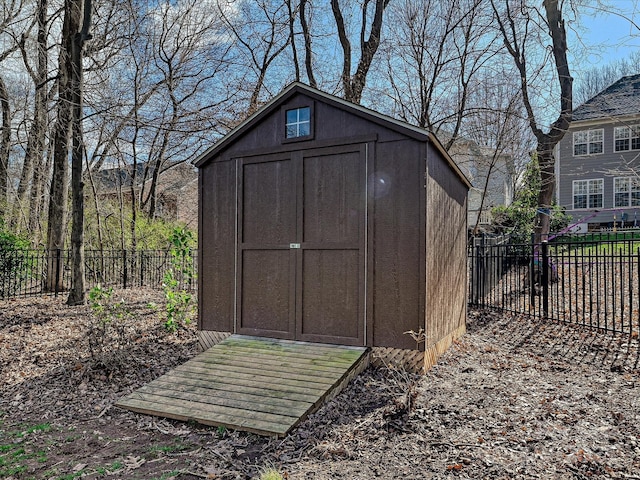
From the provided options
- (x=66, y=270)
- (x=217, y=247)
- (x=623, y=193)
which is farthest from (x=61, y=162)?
(x=623, y=193)

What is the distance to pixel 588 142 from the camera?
2105 centimetres

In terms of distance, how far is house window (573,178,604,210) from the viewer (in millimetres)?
20984

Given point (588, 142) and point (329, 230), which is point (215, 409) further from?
point (588, 142)

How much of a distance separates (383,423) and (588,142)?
21.5m

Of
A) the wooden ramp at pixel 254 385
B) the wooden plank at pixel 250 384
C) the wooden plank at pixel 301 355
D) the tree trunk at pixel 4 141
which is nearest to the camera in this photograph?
the wooden ramp at pixel 254 385

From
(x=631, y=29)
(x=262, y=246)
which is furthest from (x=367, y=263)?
(x=631, y=29)

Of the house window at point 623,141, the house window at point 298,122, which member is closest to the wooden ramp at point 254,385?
the house window at point 298,122

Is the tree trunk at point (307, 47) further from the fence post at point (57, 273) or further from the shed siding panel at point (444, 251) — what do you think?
the fence post at point (57, 273)

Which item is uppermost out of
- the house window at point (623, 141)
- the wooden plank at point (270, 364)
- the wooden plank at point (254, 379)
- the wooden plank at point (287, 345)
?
the house window at point (623, 141)

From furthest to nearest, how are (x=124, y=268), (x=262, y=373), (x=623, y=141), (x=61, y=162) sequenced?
(x=623, y=141)
(x=124, y=268)
(x=61, y=162)
(x=262, y=373)

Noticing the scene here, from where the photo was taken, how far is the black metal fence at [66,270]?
1047 cm

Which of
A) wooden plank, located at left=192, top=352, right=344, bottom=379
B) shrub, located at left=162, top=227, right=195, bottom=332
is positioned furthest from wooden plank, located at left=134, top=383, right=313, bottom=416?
shrub, located at left=162, top=227, right=195, bottom=332

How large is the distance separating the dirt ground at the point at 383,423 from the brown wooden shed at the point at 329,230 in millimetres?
825

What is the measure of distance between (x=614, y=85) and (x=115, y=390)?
2367cm
